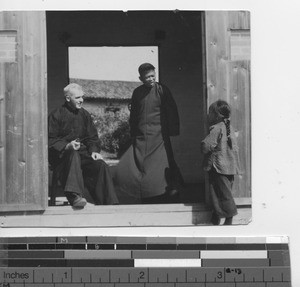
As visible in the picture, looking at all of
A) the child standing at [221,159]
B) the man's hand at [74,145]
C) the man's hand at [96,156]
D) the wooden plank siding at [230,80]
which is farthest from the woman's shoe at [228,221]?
the man's hand at [74,145]

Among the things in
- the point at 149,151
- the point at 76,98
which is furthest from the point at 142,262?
the point at 76,98

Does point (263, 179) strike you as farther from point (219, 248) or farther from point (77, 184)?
point (77, 184)

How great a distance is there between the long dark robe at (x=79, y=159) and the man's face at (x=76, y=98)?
2cm

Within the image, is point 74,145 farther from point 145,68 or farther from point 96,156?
point 145,68

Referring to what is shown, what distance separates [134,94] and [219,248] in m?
0.80

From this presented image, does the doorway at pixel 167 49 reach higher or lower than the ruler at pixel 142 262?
higher

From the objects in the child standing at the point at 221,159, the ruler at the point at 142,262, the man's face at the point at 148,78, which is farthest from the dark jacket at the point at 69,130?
the child standing at the point at 221,159

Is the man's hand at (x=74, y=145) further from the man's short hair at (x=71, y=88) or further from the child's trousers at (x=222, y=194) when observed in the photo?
the child's trousers at (x=222, y=194)

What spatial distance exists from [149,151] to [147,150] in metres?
0.01

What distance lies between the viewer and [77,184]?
3.39 metres

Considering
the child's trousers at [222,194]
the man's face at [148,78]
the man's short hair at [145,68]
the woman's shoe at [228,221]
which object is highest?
the man's short hair at [145,68]

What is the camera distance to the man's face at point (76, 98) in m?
3.37

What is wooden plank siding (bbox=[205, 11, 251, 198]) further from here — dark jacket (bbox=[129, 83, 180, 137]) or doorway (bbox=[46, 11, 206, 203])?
dark jacket (bbox=[129, 83, 180, 137])

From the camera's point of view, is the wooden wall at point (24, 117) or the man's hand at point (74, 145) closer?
the wooden wall at point (24, 117)
